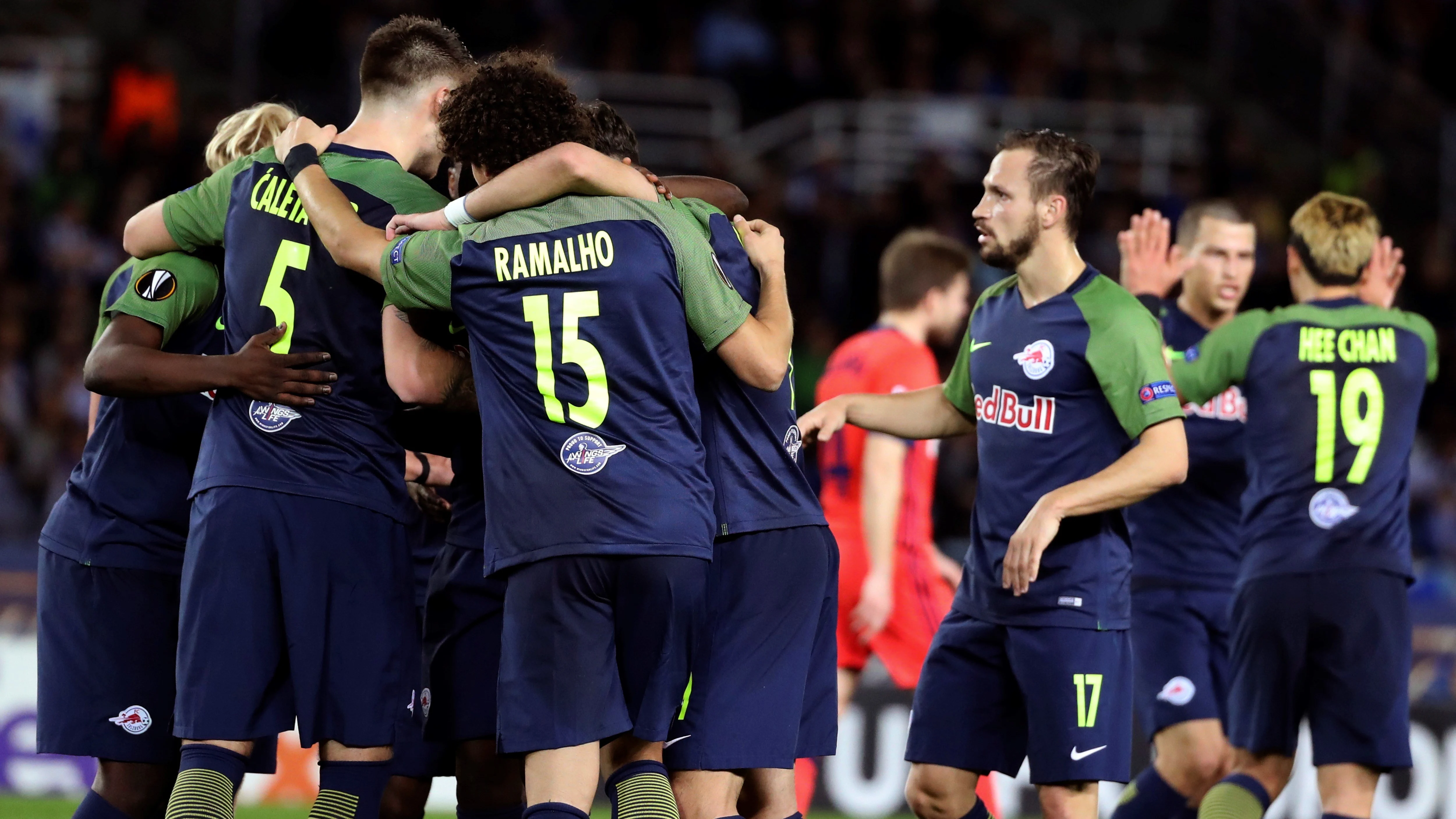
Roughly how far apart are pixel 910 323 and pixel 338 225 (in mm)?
3469

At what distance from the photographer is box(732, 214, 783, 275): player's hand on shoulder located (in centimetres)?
464

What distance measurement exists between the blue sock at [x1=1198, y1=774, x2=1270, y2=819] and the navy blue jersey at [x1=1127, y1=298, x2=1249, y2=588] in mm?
1028

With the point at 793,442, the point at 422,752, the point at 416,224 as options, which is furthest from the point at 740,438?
the point at 422,752

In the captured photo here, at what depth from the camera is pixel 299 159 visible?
185 inches

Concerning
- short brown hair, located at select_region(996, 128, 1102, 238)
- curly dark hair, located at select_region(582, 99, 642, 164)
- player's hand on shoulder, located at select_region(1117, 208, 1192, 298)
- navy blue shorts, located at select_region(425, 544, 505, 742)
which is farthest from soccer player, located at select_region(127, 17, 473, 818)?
player's hand on shoulder, located at select_region(1117, 208, 1192, 298)

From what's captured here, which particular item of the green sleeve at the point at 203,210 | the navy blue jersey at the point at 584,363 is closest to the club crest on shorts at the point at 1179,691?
the navy blue jersey at the point at 584,363

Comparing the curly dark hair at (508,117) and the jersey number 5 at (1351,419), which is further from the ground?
the curly dark hair at (508,117)

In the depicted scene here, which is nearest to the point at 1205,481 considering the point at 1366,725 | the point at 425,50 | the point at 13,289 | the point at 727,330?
the point at 1366,725

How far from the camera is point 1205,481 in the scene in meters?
6.95

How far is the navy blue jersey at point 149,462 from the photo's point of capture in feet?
16.8

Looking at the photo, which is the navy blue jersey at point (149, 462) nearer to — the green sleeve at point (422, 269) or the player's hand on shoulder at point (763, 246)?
the green sleeve at point (422, 269)

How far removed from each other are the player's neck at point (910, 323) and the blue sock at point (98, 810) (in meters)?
3.90

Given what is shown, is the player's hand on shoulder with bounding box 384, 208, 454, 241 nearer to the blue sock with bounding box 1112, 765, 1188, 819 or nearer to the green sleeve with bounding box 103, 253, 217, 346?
the green sleeve with bounding box 103, 253, 217, 346

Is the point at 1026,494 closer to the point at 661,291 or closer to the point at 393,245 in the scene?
the point at 661,291
